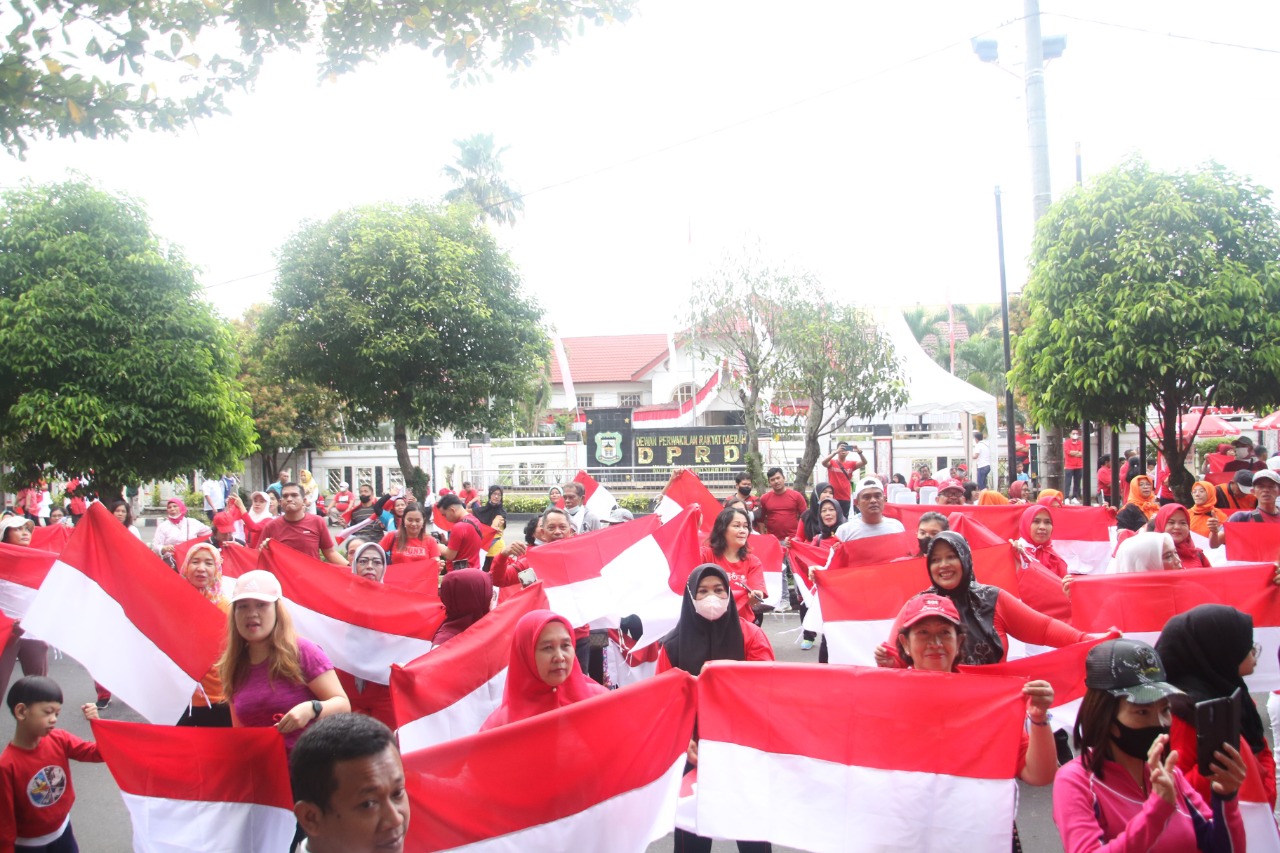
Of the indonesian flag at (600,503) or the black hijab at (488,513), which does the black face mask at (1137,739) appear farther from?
the black hijab at (488,513)

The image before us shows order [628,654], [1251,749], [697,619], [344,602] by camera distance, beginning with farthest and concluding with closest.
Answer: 1. [628,654]
2. [344,602]
3. [697,619]
4. [1251,749]

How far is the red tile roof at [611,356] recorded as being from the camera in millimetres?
56844

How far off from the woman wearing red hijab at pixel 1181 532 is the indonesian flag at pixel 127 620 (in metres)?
6.05

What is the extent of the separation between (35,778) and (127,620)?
98cm

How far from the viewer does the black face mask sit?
2984 millimetres

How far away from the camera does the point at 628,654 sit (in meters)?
7.24

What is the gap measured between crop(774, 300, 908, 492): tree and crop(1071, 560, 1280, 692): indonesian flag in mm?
18701

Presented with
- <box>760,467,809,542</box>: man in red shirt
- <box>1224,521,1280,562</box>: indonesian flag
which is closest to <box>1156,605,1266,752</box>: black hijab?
<box>1224,521,1280,562</box>: indonesian flag

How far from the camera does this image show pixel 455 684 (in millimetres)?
5238

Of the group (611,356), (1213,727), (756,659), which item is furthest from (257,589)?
(611,356)

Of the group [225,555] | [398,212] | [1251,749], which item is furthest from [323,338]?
[1251,749]

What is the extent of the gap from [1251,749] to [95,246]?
66.0 feet

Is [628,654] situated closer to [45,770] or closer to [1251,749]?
[45,770]

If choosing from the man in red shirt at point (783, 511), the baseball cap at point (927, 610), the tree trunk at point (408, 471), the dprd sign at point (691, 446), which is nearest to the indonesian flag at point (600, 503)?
the man in red shirt at point (783, 511)
